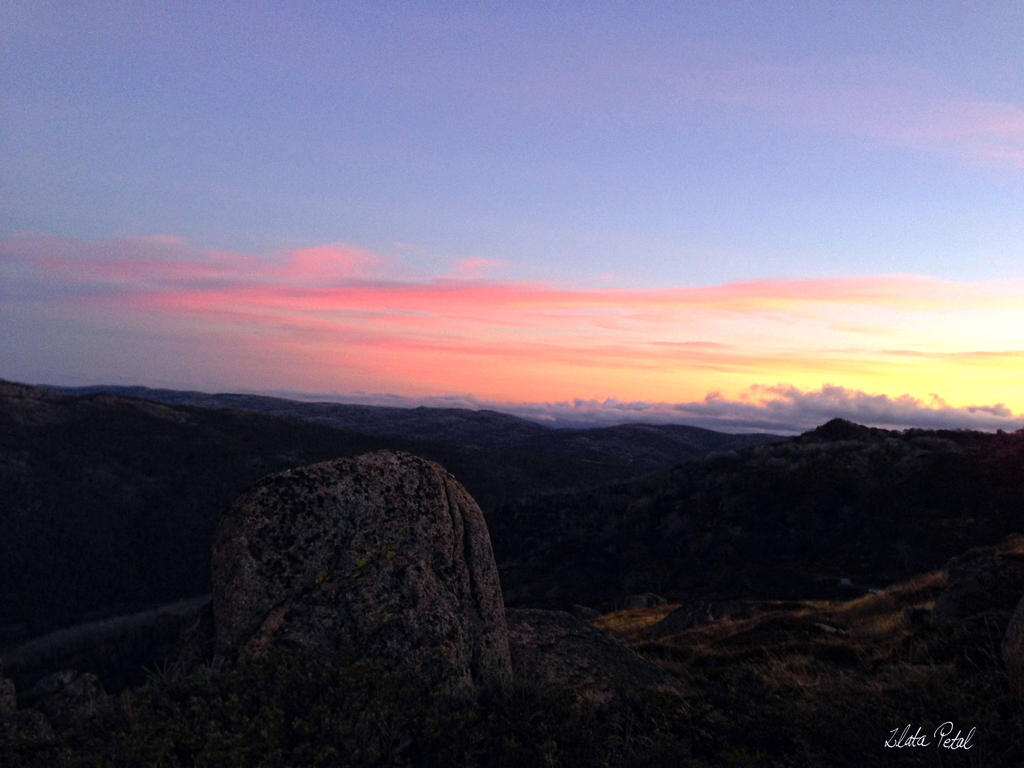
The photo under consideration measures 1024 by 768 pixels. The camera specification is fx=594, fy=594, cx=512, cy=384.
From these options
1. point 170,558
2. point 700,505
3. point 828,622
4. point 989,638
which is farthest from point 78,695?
point 170,558

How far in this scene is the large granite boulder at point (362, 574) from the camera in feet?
25.9

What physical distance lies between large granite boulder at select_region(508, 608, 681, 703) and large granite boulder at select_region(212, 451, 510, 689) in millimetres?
1054

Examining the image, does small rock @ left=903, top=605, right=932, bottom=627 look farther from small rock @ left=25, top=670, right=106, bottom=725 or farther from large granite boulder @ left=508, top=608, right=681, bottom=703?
small rock @ left=25, top=670, right=106, bottom=725

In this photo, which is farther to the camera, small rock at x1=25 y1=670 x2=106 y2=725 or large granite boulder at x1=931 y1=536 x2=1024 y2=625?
small rock at x1=25 y1=670 x2=106 y2=725

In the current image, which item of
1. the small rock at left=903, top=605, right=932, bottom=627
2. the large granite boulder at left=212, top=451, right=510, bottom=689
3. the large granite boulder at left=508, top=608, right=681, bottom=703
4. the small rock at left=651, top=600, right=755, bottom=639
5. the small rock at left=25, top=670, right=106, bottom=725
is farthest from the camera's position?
the small rock at left=25, top=670, right=106, bottom=725

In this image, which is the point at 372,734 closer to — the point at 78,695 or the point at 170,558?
the point at 78,695

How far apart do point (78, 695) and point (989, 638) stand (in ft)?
168

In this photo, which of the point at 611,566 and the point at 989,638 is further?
the point at 611,566

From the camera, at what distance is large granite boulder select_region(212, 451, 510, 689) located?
7898 millimetres

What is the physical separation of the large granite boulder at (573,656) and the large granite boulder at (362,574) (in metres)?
1.05

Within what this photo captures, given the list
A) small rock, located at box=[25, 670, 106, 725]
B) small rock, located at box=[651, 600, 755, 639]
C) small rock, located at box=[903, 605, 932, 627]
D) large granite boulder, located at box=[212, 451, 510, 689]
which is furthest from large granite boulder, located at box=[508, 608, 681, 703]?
small rock, located at box=[25, 670, 106, 725]

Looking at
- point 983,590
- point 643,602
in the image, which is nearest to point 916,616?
point 983,590

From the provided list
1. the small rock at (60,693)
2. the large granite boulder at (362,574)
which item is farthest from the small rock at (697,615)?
the small rock at (60,693)

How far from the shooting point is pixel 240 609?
27.2 ft
